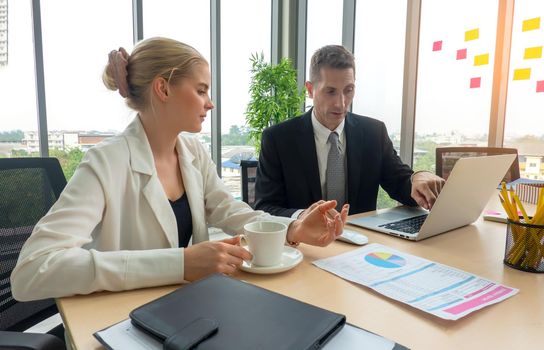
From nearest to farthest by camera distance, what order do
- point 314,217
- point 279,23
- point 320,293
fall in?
point 320,293
point 314,217
point 279,23

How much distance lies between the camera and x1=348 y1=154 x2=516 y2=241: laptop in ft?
3.25

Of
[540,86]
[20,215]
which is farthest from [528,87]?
[20,215]

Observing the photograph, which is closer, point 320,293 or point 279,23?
point 320,293

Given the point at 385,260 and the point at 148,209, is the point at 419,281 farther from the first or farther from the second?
A: the point at 148,209

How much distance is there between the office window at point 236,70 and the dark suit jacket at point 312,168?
1655mm

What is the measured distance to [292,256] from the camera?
3.01 ft

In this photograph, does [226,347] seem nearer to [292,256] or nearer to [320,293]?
[320,293]

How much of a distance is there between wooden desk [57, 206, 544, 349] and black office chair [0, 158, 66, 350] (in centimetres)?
41

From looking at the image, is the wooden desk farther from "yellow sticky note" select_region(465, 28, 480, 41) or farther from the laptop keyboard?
"yellow sticky note" select_region(465, 28, 480, 41)

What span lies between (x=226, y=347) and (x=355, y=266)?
0.46m

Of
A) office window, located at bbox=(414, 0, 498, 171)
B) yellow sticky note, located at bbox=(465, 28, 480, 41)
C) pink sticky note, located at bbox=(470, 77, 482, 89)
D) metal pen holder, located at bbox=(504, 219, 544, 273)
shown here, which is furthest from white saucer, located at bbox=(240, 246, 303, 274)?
yellow sticky note, located at bbox=(465, 28, 480, 41)

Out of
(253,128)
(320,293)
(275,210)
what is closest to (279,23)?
(253,128)

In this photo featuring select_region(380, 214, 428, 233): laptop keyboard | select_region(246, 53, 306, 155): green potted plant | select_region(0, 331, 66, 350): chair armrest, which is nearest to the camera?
select_region(0, 331, 66, 350): chair armrest

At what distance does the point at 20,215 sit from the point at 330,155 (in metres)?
1.19
